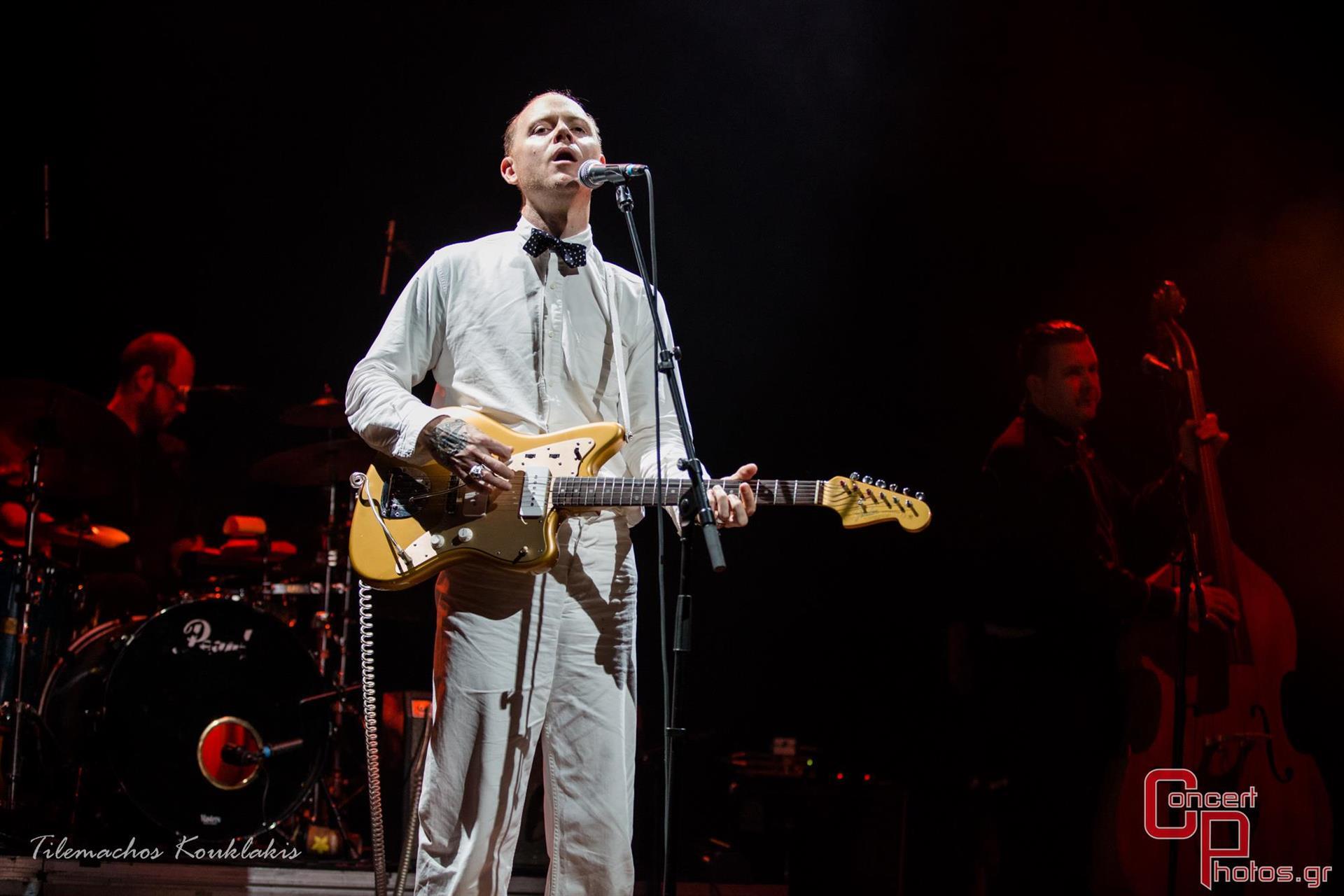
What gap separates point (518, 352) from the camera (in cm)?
275

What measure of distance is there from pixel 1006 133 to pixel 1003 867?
11.1ft

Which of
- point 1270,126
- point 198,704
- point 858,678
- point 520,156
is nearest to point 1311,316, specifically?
point 1270,126

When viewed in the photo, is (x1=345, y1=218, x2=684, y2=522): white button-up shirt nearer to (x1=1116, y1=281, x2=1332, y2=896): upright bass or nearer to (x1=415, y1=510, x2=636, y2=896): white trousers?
(x1=415, y1=510, x2=636, y2=896): white trousers

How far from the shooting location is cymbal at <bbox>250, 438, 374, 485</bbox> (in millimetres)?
4996

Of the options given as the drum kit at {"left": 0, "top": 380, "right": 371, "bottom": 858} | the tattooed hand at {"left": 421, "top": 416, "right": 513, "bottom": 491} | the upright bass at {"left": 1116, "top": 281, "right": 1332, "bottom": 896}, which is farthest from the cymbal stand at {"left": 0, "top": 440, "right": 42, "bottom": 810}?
the upright bass at {"left": 1116, "top": 281, "right": 1332, "bottom": 896}

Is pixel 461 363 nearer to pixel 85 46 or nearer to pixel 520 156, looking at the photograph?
pixel 520 156

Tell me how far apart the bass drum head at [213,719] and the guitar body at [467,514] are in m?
2.35

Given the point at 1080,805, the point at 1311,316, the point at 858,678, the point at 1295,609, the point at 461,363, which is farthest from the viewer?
the point at 858,678

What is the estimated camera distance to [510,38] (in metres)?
5.14

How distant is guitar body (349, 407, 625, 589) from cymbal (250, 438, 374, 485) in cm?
234

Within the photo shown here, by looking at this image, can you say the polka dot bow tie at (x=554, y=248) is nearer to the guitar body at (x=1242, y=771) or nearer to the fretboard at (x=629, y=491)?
the fretboard at (x=629, y=491)

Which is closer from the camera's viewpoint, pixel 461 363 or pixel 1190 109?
pixel 461 363

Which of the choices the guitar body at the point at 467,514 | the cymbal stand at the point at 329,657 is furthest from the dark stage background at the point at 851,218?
the guitar body at the point at 467,514

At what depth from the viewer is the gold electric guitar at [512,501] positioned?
254cm
